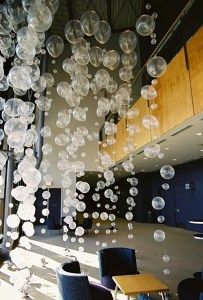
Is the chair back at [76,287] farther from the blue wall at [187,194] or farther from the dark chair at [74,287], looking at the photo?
the blue wall at [187,194]

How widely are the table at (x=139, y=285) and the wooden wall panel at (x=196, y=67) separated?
2.40 m

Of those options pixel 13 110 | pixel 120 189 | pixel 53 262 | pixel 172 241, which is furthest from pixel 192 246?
pixel 120 189

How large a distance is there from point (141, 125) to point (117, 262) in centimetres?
352

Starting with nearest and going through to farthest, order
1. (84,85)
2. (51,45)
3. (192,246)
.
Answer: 1. (51,45)
2. (84,85)
3. (192,246)

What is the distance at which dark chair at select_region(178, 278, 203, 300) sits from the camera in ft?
9.57

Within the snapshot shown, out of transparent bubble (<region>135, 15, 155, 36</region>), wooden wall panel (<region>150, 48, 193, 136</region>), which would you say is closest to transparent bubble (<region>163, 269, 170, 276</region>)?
wooden wall panel (<region>150, 48, 193, 136</region>)

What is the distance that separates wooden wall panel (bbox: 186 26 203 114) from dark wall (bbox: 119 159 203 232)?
6432 millimetres

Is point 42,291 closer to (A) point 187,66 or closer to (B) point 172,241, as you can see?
(A) point 187,66

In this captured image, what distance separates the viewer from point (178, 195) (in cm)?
1145

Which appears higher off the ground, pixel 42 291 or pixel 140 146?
pixel 140 146

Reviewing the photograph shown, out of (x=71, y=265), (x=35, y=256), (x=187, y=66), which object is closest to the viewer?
(x=71, y=265)

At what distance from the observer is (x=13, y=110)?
3.86m

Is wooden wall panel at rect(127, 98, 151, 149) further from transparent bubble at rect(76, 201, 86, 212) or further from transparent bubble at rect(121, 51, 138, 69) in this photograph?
transparent bubble at rect(76, 201, 86, 212)

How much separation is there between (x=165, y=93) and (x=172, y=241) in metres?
4.99
